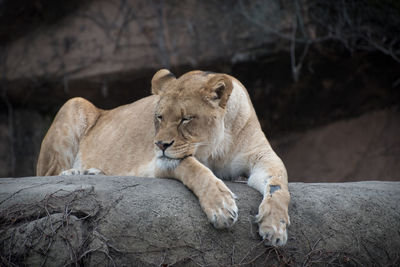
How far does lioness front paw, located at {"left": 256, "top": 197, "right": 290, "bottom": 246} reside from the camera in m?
2.69

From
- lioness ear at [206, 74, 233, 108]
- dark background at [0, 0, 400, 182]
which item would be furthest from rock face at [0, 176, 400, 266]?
dark background at [0, 0, 400, 182]

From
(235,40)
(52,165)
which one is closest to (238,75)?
(235,40)

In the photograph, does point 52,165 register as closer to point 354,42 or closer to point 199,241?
point 199,241

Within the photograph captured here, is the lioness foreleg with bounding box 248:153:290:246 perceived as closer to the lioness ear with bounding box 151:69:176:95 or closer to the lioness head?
the lioness head

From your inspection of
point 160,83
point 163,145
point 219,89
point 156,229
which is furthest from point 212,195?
point 160,83

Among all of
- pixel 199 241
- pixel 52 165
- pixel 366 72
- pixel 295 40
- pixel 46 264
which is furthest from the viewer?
pixel 366 72

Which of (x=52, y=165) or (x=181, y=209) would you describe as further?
(x=52, y=165)

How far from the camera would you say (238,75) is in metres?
5.98

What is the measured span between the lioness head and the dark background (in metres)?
2.62

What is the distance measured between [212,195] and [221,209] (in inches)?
3.6

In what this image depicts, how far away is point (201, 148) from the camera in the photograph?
126 inches

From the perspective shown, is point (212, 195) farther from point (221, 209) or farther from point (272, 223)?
point (272, 223)

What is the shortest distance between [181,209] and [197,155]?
19.1 inches

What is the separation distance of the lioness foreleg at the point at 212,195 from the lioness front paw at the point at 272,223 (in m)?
0.15
